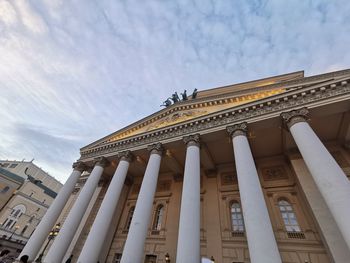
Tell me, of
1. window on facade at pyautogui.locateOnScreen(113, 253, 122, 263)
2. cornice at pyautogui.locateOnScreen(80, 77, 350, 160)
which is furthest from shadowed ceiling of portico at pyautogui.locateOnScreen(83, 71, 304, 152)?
window on facade at pyautogui.locateOnScreen(113, 253, 122, 263)

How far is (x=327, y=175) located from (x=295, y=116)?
3.09 m

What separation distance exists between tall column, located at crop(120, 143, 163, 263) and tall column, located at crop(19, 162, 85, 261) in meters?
6.11

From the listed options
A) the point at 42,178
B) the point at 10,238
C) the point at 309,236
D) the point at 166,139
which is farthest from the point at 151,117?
the point at 42,178

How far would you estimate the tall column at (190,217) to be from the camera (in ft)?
20.3

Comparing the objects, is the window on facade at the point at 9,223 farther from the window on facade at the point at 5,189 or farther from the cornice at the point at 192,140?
the cornice at the point at 192,140

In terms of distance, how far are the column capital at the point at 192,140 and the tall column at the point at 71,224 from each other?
7.00 metres

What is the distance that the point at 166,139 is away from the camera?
11289mm

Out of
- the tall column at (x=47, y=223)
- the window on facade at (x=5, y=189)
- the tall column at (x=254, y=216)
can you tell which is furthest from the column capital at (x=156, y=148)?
the window on facade at (x=5, y=189)

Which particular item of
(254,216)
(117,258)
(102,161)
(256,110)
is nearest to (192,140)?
(256,110)

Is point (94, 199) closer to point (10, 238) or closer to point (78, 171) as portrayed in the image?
point (78, 171)

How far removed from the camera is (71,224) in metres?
10.3

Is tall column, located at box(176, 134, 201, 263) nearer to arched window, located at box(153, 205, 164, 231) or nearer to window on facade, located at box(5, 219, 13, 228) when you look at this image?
arched window, located at box(153, 205, 164, 231)

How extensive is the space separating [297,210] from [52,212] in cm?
1464

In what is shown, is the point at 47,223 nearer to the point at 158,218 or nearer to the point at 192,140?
the point at 158,218
